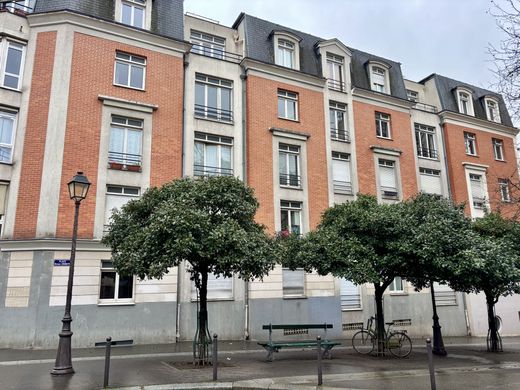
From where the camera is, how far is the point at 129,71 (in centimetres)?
1805

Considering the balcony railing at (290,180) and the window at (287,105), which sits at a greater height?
the window at (287,105)

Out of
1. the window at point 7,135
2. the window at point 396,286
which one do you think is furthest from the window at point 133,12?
the window at point 396,286

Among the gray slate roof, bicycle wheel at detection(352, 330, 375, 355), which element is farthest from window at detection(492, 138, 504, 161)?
bicycle wheel at detection(352, 330, 375, 355)

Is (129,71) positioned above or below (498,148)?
below

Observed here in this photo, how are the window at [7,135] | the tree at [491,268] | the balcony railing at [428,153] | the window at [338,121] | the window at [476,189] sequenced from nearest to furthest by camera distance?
the tree at [491,268]
the window at [7,135]
the window at [338,121]
the balcony railing at [428,153]
the window at [476,189]

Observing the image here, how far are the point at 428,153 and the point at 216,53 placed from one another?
1389 centimetres

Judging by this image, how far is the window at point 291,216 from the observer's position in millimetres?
19859

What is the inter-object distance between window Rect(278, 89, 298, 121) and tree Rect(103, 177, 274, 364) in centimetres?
1013

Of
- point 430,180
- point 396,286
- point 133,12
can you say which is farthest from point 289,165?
point 133,12

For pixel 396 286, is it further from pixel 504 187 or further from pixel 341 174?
pixel 504 187

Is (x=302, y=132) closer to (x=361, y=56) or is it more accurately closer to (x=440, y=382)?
(x=361, y=56)

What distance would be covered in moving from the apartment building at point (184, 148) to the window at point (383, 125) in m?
0.07

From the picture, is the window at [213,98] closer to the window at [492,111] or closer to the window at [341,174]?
the window at [341,174]

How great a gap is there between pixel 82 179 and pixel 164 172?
697 centimetres
